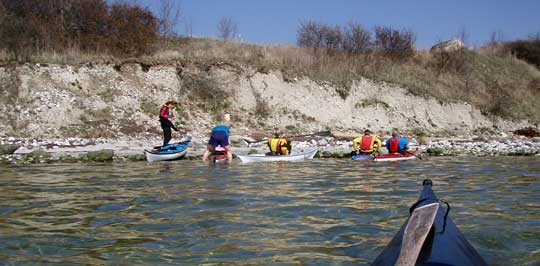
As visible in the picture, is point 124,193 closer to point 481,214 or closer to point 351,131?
point 481,214

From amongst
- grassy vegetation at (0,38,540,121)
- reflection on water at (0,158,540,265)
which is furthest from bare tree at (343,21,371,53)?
reflection on water at (0,158,540,265)

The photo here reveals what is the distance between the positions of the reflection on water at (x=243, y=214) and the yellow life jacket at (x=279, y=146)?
3.13 m

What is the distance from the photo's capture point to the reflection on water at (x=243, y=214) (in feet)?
18.4

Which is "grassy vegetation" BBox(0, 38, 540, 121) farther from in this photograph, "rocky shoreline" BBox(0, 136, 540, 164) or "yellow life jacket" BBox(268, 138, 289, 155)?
"yellow life jacket" BBox(268, 138, 289, 155)

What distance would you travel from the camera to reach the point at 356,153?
1789 centimetres

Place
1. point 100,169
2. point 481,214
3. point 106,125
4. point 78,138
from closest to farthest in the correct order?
point 481,214, point 100,169, point 78,138, point 106,125

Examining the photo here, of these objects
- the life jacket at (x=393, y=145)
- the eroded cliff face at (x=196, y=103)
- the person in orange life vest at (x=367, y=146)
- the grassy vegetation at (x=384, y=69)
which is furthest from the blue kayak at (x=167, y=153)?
the grassy vegetation at (x=384, y=69)

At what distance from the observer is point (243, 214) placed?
7.71m

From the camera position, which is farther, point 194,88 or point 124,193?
point 194,88

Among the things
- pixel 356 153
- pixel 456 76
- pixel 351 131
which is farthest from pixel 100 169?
pixel 456 76

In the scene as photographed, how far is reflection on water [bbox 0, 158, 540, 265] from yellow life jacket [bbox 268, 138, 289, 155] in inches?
123

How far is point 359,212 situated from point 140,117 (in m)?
18.5

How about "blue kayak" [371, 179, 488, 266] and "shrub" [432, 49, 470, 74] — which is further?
"shrub" [432, 49, 470, 74]

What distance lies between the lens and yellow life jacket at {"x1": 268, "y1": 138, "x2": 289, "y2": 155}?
1688 centimetres
